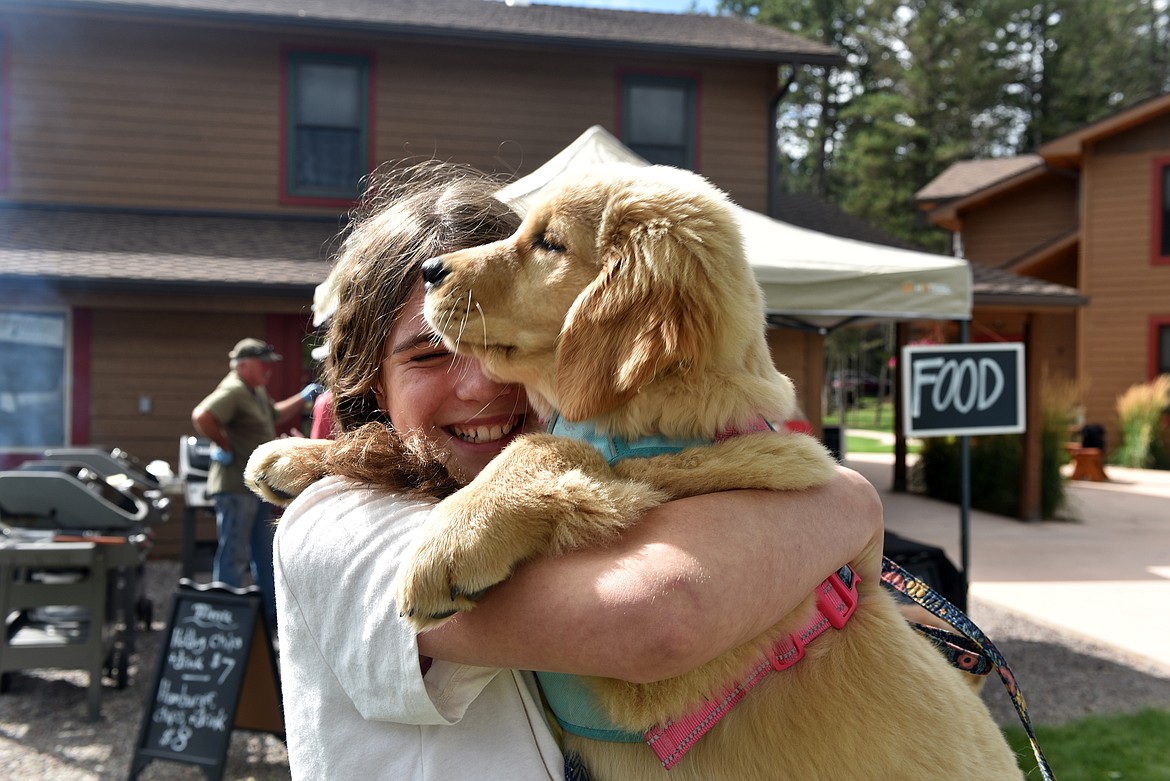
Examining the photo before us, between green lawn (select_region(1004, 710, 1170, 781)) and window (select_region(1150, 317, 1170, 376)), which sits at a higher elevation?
window (select_region(1150, 317, 1170, 376))

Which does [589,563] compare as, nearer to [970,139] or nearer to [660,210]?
[660,210]

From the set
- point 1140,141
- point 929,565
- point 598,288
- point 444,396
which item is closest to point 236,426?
point 929,565

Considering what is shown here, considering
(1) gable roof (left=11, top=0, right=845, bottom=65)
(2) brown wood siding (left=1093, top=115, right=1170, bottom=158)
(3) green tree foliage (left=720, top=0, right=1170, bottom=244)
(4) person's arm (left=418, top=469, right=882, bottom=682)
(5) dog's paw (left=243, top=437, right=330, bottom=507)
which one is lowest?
(4) person's arm (left=418, top=469, right=882, bottom=682)

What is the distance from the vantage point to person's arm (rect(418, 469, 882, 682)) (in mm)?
1166

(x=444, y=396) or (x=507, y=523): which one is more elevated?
(x=444, y=396)

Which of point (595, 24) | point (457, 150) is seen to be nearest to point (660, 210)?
point (457, 150)

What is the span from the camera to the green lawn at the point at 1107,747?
4793 mm

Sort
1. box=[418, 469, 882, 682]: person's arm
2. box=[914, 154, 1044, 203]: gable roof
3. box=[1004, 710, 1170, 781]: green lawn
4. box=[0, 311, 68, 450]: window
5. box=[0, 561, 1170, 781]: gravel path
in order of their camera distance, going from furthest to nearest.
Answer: box=[914, 154, 1044, 203]: gable roof < box=[0, 311, 68, 450]: window < box=[0, 561, 1170, 781]: gravel path < box=[1004, 710, 1170, 781]: green lawn < box=[418, 469, 882, 682]: person's arm

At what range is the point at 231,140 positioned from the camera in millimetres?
11406

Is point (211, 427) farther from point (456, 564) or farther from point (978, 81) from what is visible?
point (978, 81)

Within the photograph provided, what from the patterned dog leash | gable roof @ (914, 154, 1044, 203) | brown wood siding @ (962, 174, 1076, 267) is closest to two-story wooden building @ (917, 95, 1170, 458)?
brown wood siding @ (962, 174, 1076, 267)

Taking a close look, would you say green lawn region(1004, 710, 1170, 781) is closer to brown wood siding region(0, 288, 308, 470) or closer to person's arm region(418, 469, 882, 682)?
person's arm region(418, 469, 882, 682)

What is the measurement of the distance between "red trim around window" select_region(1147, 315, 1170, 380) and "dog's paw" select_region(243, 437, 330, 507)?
22.0 metres

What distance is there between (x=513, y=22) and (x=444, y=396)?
39.8 ft
